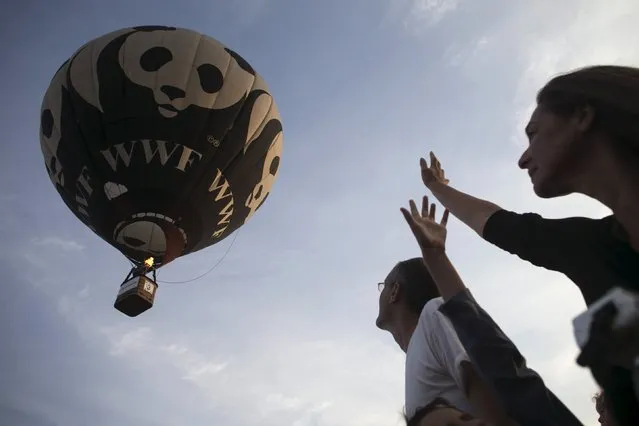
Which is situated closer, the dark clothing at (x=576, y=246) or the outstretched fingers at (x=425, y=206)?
the dark clothing at (x=576, y=246)

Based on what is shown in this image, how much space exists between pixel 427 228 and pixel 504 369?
74 cm

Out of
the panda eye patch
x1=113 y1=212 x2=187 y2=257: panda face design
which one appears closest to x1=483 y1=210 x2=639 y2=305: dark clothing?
x1=113 y1=212 x2=187 y2=257: panda face design

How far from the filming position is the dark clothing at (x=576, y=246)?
1.38 meters

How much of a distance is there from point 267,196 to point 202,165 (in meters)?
2.80

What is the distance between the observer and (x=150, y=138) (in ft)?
33.0

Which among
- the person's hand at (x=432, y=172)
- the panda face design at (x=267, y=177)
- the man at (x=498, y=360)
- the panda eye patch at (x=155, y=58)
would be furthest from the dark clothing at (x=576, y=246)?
the panda face design at (x=267, y=177)

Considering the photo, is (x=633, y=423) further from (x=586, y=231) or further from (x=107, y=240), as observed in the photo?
(x=107, y=240)

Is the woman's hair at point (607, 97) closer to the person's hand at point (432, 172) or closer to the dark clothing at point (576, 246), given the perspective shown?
the dark clothing at point (576, 246)

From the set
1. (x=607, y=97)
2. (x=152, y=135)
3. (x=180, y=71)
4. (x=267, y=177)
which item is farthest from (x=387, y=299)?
(x=267, y=177)

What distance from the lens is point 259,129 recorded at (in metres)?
11.2

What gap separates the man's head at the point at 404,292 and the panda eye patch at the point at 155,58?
8.98m

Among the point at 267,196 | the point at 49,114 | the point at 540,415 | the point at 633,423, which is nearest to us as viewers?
the point at 633,423

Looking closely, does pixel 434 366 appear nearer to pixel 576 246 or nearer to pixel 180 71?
pixel 576 246

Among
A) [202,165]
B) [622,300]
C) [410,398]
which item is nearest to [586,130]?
[622,300]
